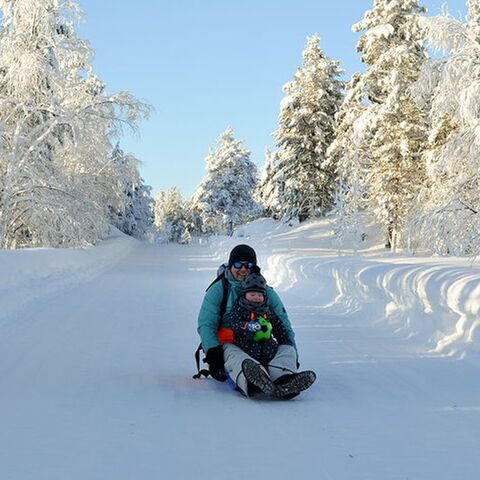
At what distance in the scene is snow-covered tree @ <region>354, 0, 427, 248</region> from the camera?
25.9 metres

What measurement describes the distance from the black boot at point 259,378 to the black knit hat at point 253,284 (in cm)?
81

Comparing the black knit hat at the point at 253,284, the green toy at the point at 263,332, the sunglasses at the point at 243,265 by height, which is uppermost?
the sunglasses at the point at 243,265

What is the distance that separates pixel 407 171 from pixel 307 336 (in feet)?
64.7

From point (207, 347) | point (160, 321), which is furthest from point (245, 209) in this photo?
point (207, 347)

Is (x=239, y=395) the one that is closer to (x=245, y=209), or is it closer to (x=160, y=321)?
(x=160, y=321)

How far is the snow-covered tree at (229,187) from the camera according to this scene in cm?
5781

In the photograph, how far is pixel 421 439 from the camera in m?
3.86

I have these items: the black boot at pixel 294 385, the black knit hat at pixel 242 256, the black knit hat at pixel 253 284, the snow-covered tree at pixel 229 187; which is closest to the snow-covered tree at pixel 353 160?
the black knit hat at pixel 242 256

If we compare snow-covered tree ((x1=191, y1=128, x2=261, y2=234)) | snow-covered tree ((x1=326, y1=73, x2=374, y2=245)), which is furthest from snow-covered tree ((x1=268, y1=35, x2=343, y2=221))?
snow-covered tree ((x1=191, y1=128, x2=261, y2=234))

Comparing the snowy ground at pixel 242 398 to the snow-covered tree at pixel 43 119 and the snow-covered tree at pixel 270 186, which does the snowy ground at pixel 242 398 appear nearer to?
the snow-covered tree at pixel 43 119

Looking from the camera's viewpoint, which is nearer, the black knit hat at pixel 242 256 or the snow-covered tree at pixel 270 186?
the black knit hat at pixel 242 256

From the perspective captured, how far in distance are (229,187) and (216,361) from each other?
53.9 meters

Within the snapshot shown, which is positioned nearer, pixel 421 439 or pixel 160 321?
pixel 421 439

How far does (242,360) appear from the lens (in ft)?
16.1
